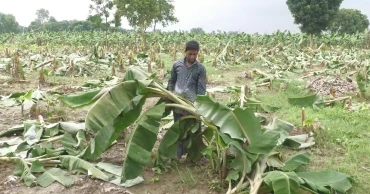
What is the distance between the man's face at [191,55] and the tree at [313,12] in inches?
1185

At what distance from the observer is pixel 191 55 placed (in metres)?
4.14

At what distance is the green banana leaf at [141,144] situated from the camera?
353cm

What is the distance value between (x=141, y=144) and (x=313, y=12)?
103 feet

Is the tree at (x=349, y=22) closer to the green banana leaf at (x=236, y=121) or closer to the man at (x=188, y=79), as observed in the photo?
the man at (x=188, y=79)

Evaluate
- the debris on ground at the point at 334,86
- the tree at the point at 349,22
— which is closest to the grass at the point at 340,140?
the debris on ground at the point at 334,86

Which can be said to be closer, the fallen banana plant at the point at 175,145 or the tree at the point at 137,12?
the fallen banana plant at the point at 175,145

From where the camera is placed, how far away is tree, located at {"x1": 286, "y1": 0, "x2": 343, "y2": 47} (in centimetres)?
3197

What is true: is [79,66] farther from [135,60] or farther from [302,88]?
[302,88]

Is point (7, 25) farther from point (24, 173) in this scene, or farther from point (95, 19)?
point (24, 173)

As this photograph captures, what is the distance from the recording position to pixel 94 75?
1053 centimetres

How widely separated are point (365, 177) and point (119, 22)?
2011 centimetres

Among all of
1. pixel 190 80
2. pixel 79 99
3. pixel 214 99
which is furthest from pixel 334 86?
pixel 79 99

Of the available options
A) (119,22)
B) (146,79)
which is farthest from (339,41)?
(146,79)

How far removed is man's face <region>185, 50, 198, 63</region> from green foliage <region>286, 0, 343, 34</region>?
98.8 feet
